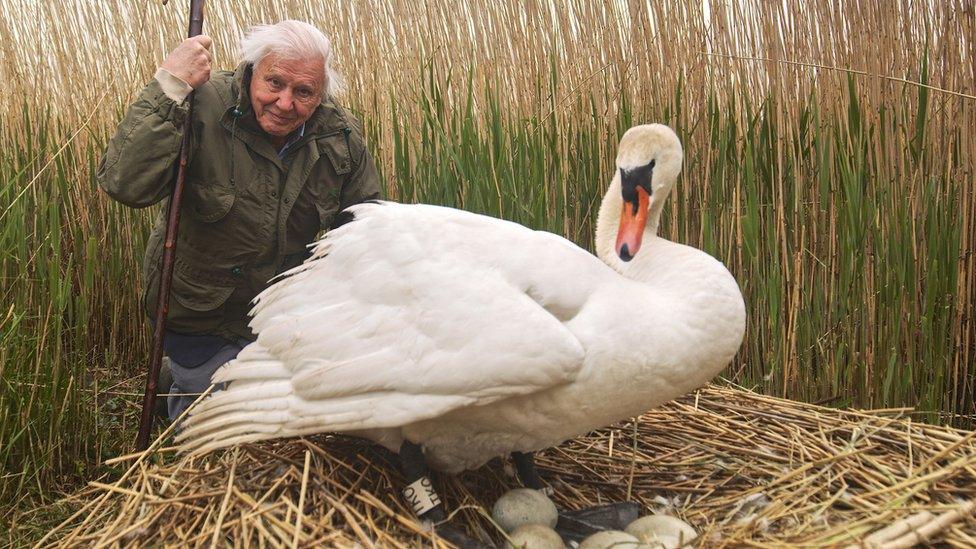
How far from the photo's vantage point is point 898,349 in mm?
3943

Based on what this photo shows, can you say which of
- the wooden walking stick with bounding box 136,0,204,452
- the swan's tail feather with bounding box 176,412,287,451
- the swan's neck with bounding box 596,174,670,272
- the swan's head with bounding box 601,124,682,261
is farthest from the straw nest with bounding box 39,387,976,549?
the swan's head with bounding box 601,124,682,261

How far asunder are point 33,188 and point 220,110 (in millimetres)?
1945

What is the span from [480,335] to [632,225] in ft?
2.37

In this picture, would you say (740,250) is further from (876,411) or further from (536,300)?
(536,300)

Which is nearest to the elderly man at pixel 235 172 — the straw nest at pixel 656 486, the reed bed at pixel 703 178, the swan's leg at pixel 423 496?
the reed bed at pixel 703 178

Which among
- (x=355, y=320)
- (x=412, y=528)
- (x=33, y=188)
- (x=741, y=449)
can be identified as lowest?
(x=741, y=449)

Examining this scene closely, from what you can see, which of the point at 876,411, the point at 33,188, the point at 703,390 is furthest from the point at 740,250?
the point at 33,188

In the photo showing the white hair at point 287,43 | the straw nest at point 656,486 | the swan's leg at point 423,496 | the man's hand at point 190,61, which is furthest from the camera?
the white hair at point 287,43

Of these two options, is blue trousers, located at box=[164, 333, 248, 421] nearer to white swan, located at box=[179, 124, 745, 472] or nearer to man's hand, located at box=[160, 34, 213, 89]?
white swan, located at box=[179, 124, 745, 472]

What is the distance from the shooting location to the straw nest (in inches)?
103

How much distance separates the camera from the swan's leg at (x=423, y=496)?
278 centimetres

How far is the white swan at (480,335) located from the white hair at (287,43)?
101 cm

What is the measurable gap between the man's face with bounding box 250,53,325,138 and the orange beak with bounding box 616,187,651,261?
1494 mm

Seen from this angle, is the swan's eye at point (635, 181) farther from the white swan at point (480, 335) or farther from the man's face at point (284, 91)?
the man's face at point (284, 91)
